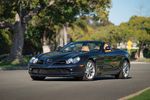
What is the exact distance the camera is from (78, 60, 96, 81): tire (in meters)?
18.0

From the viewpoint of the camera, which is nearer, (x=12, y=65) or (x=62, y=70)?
(x=62, y=70)

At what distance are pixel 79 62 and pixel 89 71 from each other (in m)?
0.64

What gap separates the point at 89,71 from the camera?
18.1 meters

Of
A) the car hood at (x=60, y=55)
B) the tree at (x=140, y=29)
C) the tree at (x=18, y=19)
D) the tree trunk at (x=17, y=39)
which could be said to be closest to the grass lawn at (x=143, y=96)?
the car hood at (x=60, y=55)

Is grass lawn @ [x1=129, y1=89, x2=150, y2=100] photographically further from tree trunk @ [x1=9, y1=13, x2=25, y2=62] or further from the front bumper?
tree trunk @ [x1=9, y1=13, x2=25, y2=62]

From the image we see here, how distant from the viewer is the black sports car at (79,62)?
1752cm

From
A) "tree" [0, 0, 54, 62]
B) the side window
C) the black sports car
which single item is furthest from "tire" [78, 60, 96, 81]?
"tree" [0, 0, 54, 62]

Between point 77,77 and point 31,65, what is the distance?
1.50m

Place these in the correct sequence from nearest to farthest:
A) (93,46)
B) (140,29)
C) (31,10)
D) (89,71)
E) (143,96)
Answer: (143,96), (89,71), (93,46), (31,10), (140,29)

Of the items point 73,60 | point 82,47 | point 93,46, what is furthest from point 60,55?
point 93,46

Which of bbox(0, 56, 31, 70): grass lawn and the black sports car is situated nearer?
→ the black sports car

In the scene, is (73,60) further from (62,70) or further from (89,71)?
(89,71)

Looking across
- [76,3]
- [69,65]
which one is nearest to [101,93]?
[69,65]

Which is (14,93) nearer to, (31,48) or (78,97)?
(78,97)
